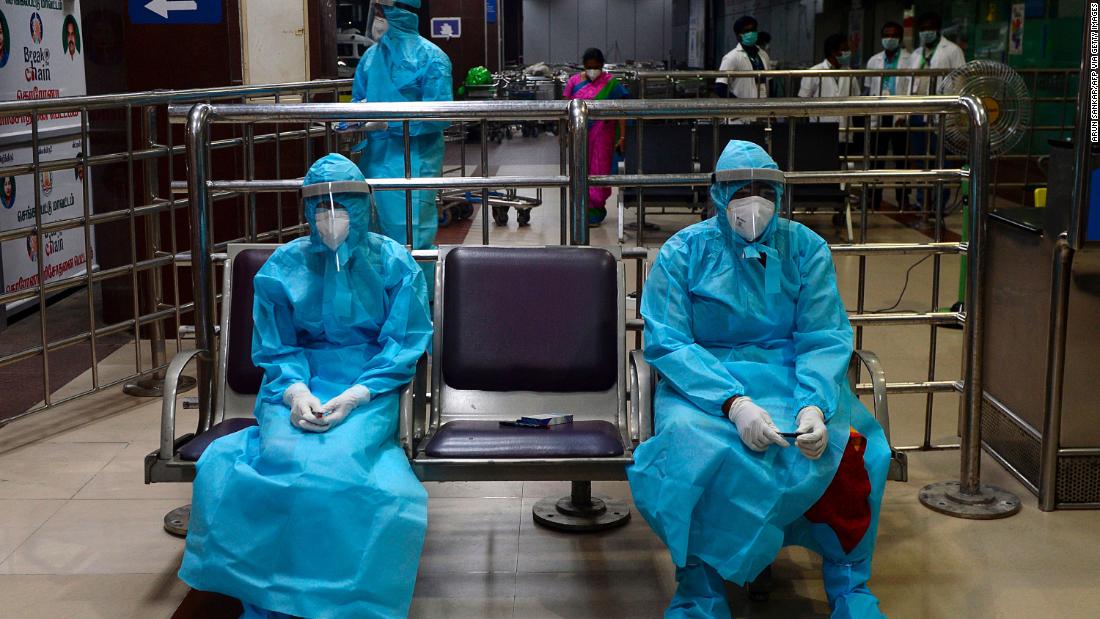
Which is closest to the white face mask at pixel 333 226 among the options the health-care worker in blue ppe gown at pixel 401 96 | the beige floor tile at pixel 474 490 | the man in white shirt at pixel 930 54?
the beige floor tile at pixel 474 490

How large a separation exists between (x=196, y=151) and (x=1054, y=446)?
3085 mm

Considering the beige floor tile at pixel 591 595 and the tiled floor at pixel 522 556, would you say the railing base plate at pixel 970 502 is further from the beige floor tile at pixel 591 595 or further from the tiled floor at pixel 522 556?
the beige floor tile at pixel 591 595

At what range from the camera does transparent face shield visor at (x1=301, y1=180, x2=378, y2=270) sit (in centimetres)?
359

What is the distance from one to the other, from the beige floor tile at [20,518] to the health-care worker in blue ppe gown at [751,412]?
2148 mm

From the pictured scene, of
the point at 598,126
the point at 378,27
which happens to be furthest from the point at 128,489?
the point at 598,126

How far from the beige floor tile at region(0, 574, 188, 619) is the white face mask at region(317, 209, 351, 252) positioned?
1149 millimetres

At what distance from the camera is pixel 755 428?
3256mm

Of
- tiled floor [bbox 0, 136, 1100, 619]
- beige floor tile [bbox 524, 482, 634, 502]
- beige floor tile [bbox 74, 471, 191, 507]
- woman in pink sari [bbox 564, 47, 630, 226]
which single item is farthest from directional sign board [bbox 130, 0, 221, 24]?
woman in pink sari [bbox 564, 47, 630, 226]

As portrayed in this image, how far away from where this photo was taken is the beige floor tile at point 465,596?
3584 mm

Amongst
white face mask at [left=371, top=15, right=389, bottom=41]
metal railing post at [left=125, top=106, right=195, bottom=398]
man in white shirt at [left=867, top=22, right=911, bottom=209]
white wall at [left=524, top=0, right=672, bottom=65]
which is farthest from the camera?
white wall at [left=524, top=0, right=672, bottom=65]

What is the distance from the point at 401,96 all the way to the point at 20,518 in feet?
10.7

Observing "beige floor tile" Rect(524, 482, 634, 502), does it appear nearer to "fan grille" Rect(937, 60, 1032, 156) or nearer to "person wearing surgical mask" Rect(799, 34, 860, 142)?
"fan grille" Rect(937, 60, 1032, 156)

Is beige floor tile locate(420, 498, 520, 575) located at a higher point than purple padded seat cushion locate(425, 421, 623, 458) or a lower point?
lower

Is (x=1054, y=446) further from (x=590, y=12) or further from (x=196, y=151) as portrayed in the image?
(x=590, y=12)
